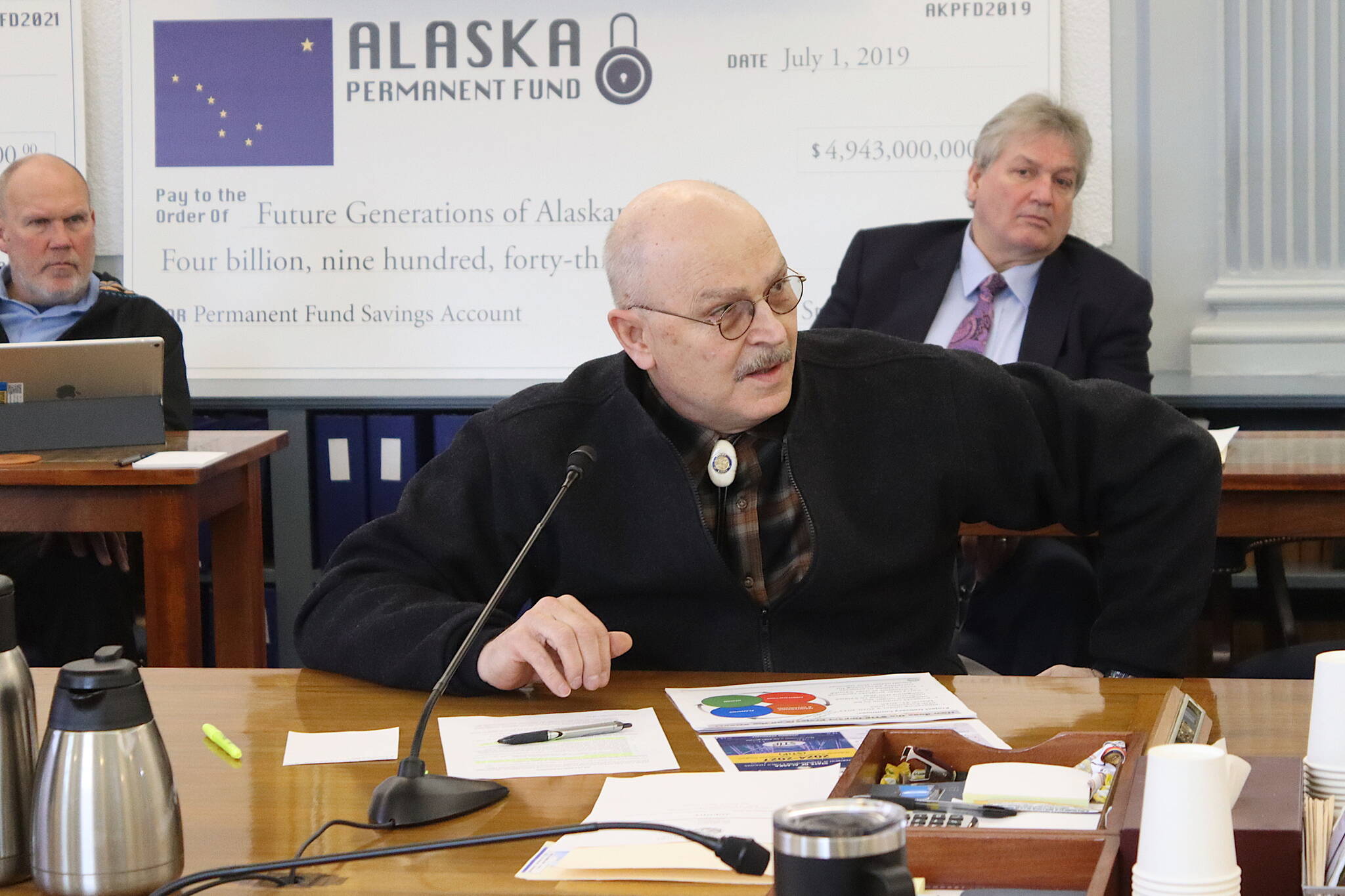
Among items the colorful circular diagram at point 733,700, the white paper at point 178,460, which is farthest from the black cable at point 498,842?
the white paper at point 178,460

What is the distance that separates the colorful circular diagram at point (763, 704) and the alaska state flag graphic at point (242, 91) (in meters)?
3.16

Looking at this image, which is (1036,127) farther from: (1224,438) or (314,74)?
Answer: (314,74)

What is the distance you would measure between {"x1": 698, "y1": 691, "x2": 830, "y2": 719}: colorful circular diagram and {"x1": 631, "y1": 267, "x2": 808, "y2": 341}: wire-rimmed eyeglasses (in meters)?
0.43

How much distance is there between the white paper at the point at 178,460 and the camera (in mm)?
2676

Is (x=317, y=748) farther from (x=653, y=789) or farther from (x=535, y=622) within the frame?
(x=653, y=789)

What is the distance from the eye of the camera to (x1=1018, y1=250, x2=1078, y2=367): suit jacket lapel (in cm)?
324

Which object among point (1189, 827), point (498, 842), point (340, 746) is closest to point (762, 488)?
point (340, 746)

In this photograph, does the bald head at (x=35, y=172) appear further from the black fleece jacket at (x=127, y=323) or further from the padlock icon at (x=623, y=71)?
the padlock icon at (x=623, y=71)

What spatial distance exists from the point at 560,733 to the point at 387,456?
2514 millimetres

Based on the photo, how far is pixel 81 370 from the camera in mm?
2846

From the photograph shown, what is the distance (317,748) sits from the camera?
1.29 m

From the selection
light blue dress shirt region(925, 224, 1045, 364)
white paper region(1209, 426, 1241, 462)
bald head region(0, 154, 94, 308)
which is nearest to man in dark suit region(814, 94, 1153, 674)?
light blue dress shirt region(925, 224, 1045, 364)

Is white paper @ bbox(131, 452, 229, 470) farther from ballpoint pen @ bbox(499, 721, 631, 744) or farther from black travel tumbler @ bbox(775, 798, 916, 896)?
black travel tumbler @ bbox(775, 798, 916, 896)

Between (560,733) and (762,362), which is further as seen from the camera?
(762,362)
